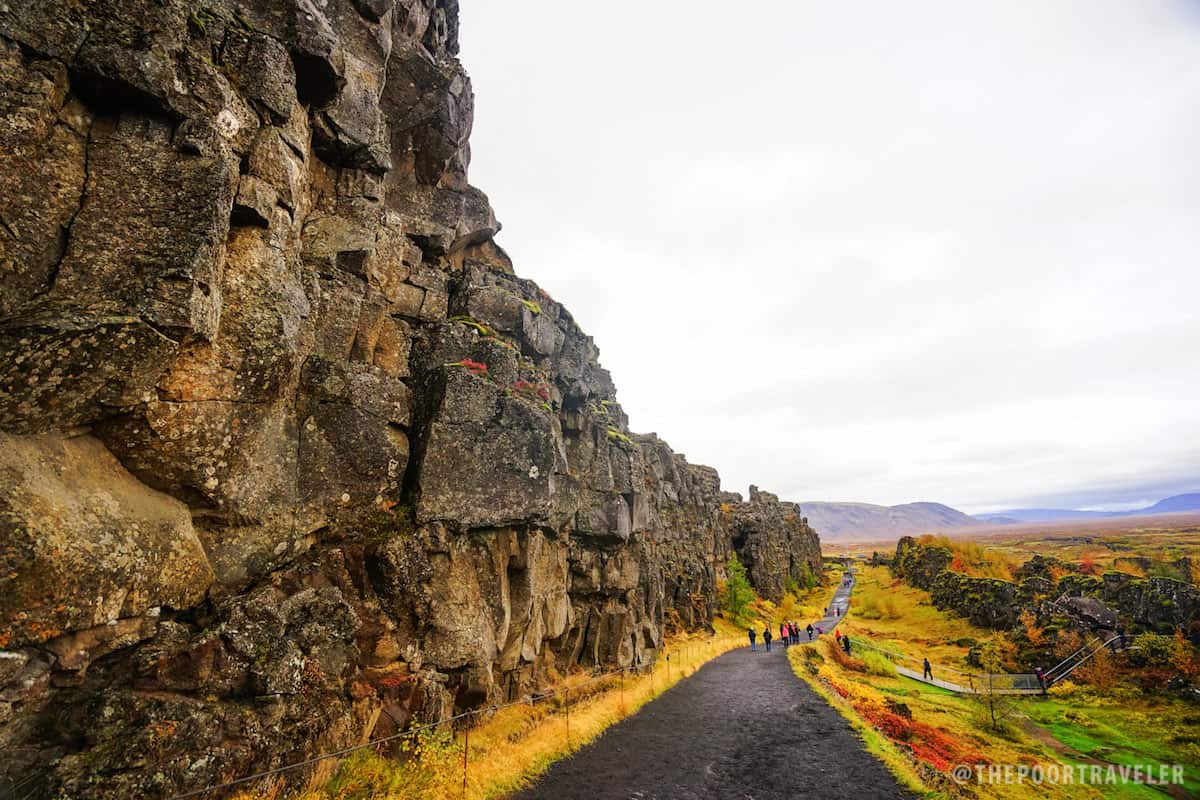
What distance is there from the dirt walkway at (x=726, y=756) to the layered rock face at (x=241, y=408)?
18.9 ft

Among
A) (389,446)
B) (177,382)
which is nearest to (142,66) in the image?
(177,382)

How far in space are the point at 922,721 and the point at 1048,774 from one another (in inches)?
258

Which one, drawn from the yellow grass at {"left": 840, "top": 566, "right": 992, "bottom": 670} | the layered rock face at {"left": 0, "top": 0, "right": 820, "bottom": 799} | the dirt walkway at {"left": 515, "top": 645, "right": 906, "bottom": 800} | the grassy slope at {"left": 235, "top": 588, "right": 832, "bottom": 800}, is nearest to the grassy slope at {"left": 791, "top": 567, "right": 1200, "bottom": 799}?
the dirt walkway at {"left": 515, "top": 645, "right": 906, "bottom": 800}

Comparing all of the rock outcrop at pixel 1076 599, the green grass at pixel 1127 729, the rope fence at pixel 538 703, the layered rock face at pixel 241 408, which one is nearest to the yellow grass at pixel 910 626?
the rock outcrop at pixel 1076 599

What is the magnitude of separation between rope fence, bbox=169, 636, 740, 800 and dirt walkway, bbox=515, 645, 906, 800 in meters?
2.62

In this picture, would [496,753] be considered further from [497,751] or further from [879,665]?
[879,665]

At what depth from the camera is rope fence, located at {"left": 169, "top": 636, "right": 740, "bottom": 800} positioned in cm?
1298

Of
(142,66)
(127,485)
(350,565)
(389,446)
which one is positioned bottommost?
(350,565)

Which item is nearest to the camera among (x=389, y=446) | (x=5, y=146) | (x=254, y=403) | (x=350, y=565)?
(x=5, y=146)

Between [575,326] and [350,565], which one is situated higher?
[575,326]

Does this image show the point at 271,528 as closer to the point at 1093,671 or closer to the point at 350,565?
the point at 350,565

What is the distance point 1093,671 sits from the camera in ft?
145

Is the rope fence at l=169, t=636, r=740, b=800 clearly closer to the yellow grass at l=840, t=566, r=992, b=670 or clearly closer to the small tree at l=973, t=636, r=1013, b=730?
the small tree at l=973, t=636, r=1013, b=730

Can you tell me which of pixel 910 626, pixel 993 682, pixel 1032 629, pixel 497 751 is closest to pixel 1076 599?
pixel 1032 629
